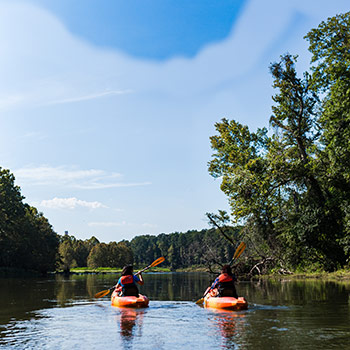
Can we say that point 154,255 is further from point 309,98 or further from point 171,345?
point 171,345

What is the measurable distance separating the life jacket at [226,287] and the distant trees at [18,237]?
168 ft

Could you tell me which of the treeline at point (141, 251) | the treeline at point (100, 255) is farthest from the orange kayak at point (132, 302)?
the treeline at point (100, 255)

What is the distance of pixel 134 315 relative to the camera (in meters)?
13.3

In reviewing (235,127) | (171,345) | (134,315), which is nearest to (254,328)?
(171,345)

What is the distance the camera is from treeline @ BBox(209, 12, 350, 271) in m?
24.5

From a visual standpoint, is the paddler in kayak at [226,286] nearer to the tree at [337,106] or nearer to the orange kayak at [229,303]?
the orange kayak at [229,303]

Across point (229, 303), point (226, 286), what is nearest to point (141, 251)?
point (226, 286)

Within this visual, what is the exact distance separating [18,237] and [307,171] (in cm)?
4866

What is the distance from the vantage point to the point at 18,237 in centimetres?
6250

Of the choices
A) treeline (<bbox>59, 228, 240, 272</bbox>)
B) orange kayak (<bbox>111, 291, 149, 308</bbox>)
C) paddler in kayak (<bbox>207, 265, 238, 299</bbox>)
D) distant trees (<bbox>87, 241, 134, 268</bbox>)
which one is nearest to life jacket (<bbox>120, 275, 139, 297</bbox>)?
orange kayak (<bbox>111, 291, 149, 308</bbox>)

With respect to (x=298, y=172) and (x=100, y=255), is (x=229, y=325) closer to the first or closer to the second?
(x=298, y=172)

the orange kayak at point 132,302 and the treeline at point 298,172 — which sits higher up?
the treeline at point 298,172

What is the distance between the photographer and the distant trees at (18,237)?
60.7 meters

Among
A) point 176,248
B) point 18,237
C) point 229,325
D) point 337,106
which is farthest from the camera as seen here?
point 176,248
